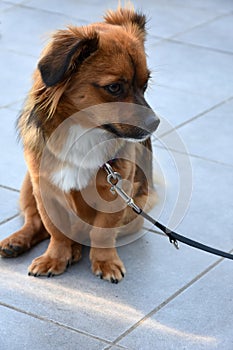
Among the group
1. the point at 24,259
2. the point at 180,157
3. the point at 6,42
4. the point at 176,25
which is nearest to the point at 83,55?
the point at 24,259

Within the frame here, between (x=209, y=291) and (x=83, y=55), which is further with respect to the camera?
(x=209, y=291)

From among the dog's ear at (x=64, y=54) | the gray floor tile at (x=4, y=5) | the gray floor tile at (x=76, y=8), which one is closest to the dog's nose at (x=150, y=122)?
the dog's ear at (x=64, y=54)

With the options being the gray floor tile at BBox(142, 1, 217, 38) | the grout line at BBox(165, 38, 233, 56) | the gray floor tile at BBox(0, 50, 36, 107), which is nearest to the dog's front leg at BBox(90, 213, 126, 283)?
the gray floor tile at BBox(0, 50, 36, 107)

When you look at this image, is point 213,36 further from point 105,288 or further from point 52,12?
point 105,288

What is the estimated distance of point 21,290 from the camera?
3.85 m

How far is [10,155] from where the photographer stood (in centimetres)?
524

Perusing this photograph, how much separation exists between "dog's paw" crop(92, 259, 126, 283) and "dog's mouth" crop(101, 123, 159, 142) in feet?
2.32

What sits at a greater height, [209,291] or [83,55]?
[83,55]

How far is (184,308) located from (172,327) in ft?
0.58

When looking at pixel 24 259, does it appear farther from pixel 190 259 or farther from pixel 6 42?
pixel 6 42

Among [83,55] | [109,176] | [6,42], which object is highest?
[83,55]

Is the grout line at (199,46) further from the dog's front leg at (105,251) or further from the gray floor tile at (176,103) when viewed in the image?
the dog's front leg at (105,251)

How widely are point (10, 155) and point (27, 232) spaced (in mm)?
1140

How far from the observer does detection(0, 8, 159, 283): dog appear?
3592mm
